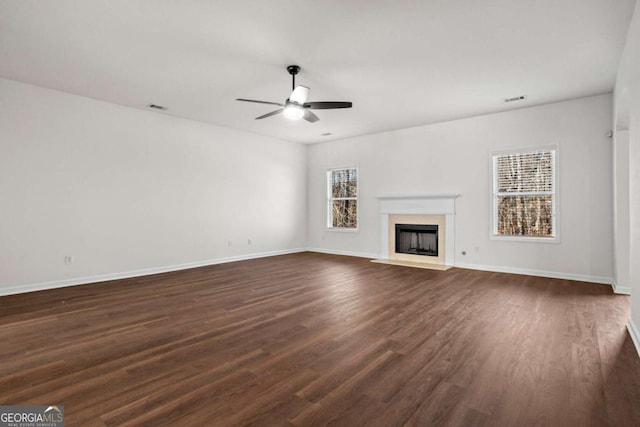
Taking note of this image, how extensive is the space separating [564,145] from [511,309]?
332 cm

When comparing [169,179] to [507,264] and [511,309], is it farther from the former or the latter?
[507,264]

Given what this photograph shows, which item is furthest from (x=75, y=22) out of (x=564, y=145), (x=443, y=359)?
(x=564, y=145)

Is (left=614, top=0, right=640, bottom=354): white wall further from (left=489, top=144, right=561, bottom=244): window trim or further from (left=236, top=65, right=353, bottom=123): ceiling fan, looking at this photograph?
(left=236, top=65, right=353, bottom=123): ceiling fan

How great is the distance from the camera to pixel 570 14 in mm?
2955

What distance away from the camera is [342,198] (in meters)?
8.38

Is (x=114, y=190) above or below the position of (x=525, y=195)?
above

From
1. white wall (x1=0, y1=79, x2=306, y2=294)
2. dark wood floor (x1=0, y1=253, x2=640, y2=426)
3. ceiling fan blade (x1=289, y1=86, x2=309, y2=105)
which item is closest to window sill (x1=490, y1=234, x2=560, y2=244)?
dark wood floor (x1=0, y1=253, x2=640, y2=426)

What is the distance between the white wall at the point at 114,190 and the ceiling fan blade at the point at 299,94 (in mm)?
3306

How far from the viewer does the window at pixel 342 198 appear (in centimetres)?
816

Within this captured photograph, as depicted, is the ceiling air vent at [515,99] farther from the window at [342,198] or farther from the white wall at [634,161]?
the window at [342,198]

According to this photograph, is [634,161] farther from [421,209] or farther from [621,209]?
[421,209]
